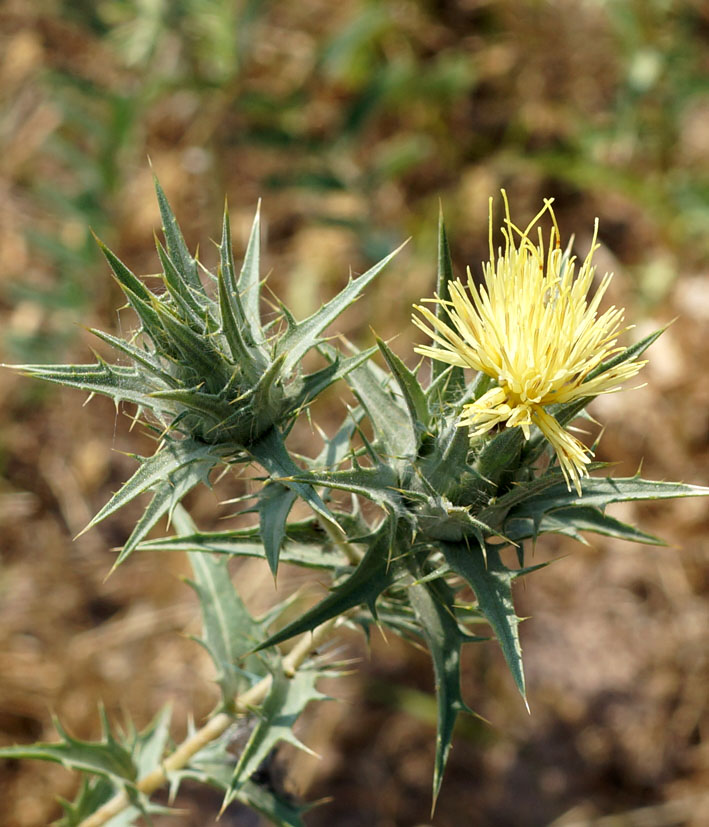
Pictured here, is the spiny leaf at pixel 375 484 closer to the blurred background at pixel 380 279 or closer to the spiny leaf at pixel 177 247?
the spiny leaf at pixel 177 247

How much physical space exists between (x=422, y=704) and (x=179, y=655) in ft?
4.02

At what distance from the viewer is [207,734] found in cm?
221

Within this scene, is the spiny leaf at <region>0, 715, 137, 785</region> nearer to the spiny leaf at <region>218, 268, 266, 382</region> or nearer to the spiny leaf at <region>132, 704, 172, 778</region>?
the spiny leaf at <region>132, 704, 172, 778</region>

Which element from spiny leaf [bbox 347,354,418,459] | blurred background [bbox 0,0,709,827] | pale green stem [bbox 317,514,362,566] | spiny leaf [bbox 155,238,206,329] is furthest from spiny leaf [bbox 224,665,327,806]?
blurred background [bbox 0,0,709,827]

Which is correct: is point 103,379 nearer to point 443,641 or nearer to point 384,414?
point 384,414

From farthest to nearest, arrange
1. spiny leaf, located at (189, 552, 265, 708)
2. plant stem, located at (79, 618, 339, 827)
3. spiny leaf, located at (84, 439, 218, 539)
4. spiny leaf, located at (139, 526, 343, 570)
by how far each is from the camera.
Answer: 1. spiny leaf, located at (189, 552, 265, 708)
2. plant stem, located at (79, 618, 339, 827)
3. spiny leaf, located at (139, 526, 343, 570)
4. spiny leaf, located at (84, 439, 218, 539)

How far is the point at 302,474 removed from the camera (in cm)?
156

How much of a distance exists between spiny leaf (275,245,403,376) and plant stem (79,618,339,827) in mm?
751

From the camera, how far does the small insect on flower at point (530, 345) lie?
1535 mm

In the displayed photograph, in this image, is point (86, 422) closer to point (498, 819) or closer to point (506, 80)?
point (498, 819)

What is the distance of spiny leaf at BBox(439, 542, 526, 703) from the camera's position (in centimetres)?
150

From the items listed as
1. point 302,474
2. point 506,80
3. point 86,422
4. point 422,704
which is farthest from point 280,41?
point 302,474

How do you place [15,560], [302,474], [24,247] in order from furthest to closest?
[24,247], [15,560], [302,474]

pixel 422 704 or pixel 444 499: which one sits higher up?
pixel 444 499
